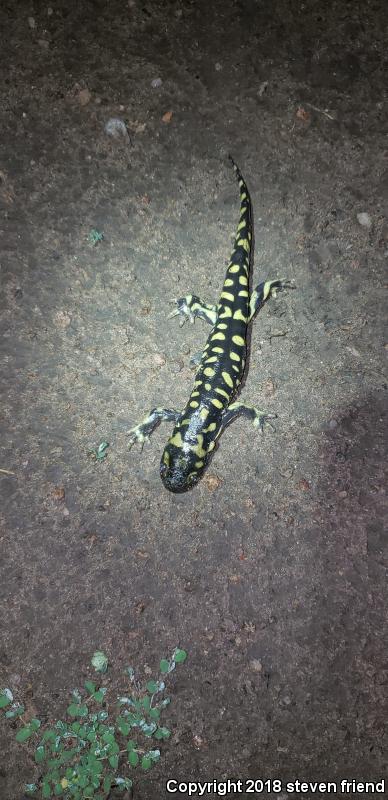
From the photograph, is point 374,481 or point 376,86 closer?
point 374,481

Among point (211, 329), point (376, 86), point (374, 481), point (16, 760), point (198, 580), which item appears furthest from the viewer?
point (376, 86)

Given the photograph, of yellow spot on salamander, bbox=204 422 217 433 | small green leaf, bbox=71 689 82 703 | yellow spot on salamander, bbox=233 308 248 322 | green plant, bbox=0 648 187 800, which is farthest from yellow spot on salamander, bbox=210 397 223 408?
small green leaf, bbox=71 689 82 703

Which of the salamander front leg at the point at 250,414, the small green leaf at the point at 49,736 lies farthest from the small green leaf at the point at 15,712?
the salamander front leg at the point at 250,414

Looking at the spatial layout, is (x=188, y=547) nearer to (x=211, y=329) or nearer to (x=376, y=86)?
(x=211, y=329)

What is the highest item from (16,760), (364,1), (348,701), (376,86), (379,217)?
(364,1)

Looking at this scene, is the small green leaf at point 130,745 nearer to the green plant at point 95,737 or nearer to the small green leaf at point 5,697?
the green plant at point 95,737

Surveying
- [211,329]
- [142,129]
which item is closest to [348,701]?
[211,329]

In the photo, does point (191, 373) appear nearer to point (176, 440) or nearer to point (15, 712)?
point (176, 440)
